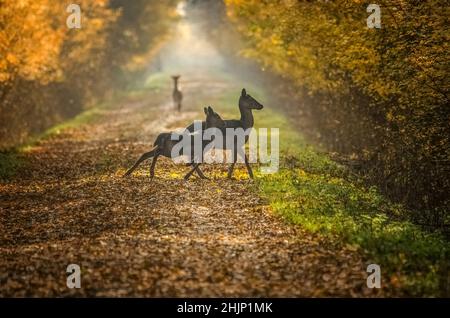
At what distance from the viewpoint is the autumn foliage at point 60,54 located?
25641 millimetres

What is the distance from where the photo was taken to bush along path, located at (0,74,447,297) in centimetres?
962

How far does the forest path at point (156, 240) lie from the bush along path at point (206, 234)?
3 centimetres

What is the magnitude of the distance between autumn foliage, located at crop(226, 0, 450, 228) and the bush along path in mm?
1180

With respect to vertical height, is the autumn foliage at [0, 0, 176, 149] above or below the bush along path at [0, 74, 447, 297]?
above

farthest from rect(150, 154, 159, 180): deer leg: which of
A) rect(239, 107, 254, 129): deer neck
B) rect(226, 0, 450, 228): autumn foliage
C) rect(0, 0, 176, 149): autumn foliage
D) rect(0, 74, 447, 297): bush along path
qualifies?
rect(0, 0, 176, 149): autumn foliage

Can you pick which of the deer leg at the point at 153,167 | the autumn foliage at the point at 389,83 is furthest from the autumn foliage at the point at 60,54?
the autumn foliage at the point at 389,83

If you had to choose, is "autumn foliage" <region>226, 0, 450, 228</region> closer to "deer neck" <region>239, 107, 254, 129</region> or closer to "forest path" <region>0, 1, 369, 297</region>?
"deer neck" <region>239, 107, 254, 129</region>

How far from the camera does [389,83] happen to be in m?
16.9

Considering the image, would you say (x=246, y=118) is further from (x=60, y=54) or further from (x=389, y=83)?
(x=60, y=54)

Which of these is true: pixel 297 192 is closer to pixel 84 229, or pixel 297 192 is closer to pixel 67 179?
pixel 84 229

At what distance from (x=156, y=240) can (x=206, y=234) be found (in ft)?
3.70

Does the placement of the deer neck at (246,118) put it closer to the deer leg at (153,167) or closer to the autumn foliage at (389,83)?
the deer leg at (153,167)
